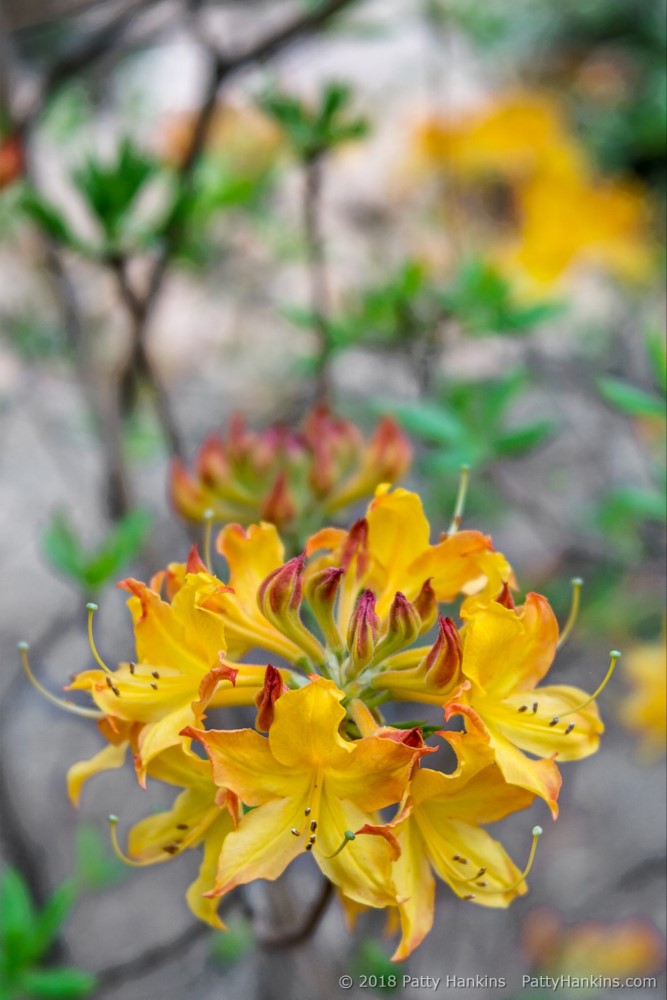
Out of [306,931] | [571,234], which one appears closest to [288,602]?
[306,931]

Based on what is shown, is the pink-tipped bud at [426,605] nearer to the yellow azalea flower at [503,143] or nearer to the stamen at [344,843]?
the stamen at [344,843]

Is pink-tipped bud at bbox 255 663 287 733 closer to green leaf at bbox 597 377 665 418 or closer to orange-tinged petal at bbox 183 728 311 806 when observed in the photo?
orange-tinged petal at bbox 183 728 311 806

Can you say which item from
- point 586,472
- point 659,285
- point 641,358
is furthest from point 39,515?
point 659,285

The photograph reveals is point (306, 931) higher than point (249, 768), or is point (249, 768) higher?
point (249, 768)

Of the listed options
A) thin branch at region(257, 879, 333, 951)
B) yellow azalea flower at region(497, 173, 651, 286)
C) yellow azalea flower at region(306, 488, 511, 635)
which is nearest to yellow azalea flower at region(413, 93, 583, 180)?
yellow azalea flower at region(497, 173, 651, 286)

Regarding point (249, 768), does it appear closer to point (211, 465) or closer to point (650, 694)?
point (211, 465)

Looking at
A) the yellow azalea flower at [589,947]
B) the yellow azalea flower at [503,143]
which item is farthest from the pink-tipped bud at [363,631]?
the yellow azalea flower at [503,143]
